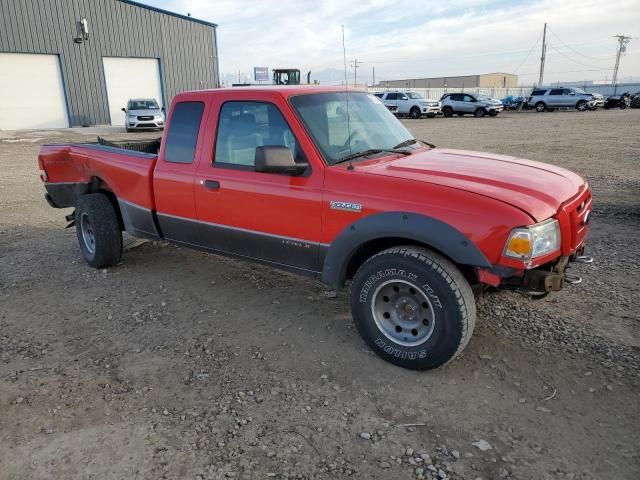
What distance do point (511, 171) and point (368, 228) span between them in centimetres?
119

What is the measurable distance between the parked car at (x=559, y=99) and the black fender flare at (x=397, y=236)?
125 ft

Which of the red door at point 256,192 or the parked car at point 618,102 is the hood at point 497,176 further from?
the parked car at point 618,102

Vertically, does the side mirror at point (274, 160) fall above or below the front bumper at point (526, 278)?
above

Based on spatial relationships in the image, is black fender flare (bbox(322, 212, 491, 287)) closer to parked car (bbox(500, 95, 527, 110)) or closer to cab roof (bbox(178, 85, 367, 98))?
cab roof (bbox(178, 85, 367, 98))

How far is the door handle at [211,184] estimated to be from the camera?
408 centimetres

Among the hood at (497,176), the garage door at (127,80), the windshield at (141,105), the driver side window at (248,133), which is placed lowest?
the hood at (497,176)

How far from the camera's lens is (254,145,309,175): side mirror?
3367 mm

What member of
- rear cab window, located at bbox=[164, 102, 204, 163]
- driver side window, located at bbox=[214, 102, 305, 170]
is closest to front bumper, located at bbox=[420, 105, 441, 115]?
rear cab window, located at bbox=[164, 102, 204, 163]

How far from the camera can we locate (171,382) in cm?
329

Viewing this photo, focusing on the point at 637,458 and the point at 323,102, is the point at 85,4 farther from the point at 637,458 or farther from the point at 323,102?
the point at 637,458

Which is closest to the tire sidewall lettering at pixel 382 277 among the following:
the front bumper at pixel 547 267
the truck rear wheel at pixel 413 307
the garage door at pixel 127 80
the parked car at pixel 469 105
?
the truck rear wheel at pixel 413 307

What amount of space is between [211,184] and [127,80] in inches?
1117

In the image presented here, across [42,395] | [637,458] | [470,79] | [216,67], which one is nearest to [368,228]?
[637,458]

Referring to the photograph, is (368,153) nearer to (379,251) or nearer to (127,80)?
(379,251)
